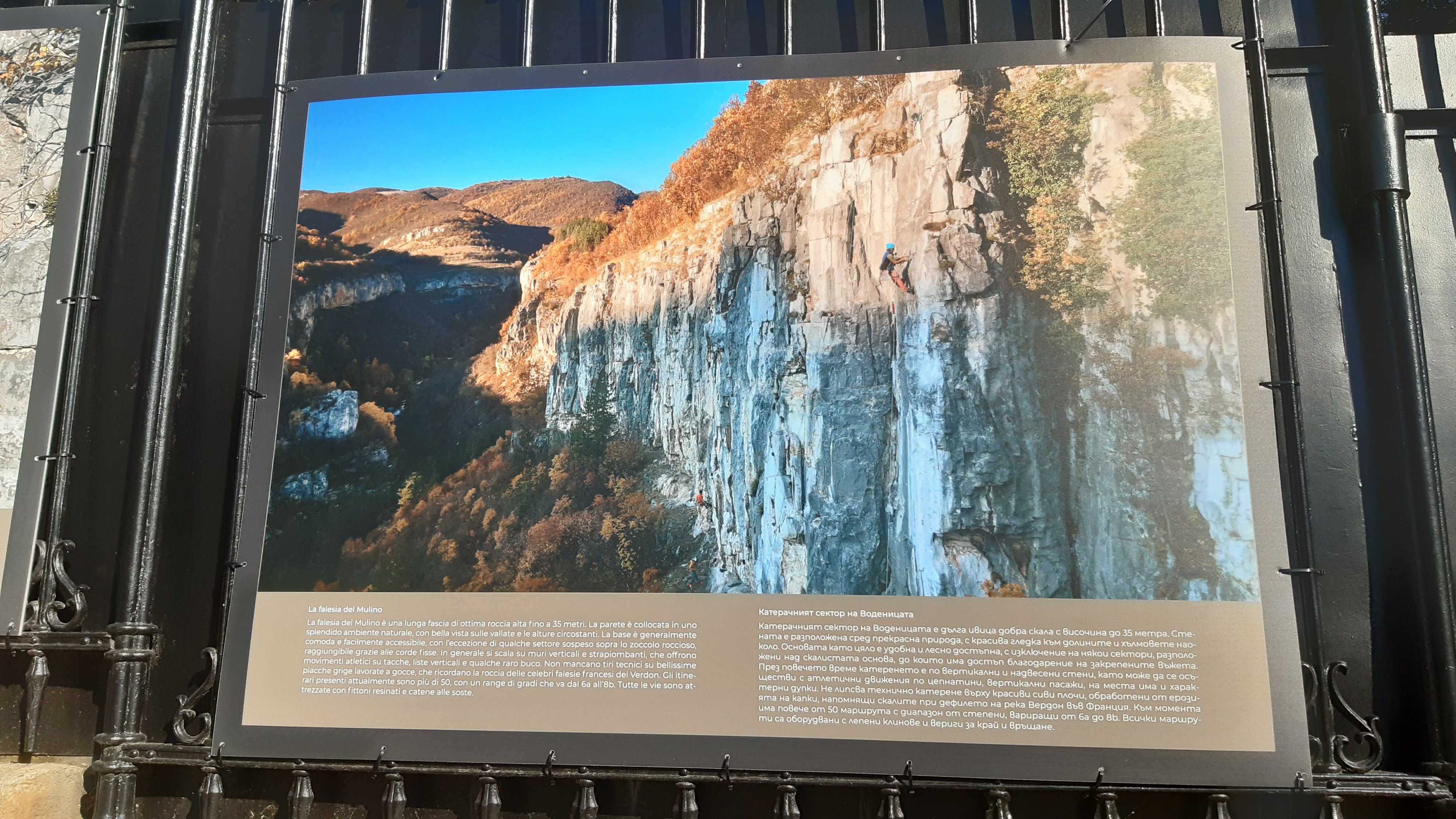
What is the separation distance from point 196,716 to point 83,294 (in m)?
1.70

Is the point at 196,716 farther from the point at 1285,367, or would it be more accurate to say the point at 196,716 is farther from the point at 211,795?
the point at 1285,367

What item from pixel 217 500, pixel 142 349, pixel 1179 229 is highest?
pixel 1179 229

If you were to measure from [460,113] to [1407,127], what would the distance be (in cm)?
364

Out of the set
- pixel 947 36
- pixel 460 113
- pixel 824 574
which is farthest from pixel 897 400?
pixel 460 113

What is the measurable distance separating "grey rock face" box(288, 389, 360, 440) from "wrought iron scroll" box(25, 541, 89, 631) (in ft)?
3.30

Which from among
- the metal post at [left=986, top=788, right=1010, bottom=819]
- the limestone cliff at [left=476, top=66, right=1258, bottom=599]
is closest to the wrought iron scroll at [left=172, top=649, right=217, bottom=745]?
the limestone cliff at [left=476, top=66, right=1258, bottom=599]

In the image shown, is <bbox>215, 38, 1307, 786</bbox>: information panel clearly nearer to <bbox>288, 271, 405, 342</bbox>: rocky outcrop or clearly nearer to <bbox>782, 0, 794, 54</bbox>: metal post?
<bbox>288, 271, 405, 342</bbox>: rocky outcrop

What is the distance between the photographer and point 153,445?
333 centimetres

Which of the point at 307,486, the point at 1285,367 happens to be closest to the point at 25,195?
the point at 307,486

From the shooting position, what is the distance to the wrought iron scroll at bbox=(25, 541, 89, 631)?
10.8 ft

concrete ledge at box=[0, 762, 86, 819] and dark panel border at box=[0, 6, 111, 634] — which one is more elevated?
dark panel border at box=[0, 6, 111, 634]

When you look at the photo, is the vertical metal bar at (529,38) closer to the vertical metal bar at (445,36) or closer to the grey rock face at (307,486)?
the vertical metal bar at (445,36)

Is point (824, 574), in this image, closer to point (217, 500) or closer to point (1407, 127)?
point (217, 500)

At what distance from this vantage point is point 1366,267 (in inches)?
126
